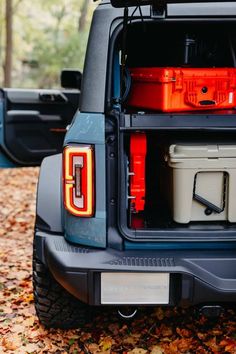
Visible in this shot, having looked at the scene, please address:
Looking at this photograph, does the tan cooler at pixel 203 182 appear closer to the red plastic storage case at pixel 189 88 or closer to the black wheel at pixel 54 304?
the red plastic storage case at pixel 189 88

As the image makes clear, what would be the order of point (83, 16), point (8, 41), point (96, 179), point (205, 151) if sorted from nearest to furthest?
point (96, 179) < point (205, 151) < point (8, 41) < point (83, 16)

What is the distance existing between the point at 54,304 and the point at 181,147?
47.3 inches

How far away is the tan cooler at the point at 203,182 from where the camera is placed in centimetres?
280

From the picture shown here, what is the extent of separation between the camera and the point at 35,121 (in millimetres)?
4957

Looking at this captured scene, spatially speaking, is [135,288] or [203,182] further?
[203,182]

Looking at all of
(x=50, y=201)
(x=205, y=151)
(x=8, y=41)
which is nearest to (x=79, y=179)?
(x=50, y=201)

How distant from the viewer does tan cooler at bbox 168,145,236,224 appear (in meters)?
2.80

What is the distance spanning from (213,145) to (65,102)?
252 centimetres

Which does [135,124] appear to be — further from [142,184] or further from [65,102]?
[65,102]

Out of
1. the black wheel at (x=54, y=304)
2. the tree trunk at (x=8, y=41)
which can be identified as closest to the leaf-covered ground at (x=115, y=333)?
the black wheel at (x=54, y=304)

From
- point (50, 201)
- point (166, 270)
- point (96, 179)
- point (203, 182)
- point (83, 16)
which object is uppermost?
point (96, 179)

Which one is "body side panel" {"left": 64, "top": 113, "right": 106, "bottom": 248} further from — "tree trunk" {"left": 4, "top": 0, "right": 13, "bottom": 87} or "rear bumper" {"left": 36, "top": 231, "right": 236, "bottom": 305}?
"tree trunk" {"left": 4, "top": 0, "right": 13, "bottom": 87}

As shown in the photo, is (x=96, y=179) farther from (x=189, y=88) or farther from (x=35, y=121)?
(x=35, y=121)

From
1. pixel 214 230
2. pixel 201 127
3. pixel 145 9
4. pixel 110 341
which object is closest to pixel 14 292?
pixel 110 341
